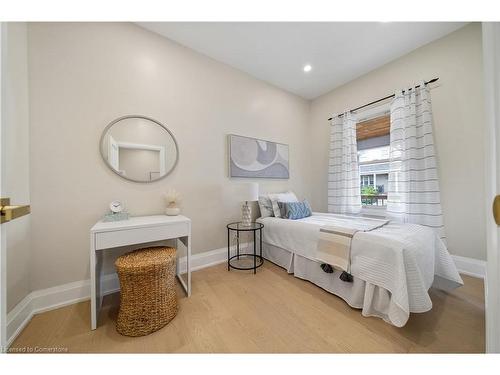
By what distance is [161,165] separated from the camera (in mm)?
1911

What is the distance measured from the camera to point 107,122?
1663mm

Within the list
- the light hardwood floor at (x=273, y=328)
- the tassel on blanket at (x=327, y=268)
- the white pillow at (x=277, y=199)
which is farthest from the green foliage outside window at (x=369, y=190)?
the tassel on blanket at (x=327, y=268)

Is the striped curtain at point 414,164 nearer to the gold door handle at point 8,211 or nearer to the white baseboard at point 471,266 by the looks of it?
the white baseboard at point 471,266

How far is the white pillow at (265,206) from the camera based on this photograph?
8.19ft

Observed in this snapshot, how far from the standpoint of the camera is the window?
266cm

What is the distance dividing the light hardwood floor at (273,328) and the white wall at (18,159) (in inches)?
14.5

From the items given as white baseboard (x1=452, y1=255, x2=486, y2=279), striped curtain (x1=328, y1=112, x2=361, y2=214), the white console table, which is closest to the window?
striped curtain (x1=328, y1=112, x2=361, y2=214)

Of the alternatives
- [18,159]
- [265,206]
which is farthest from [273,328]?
[18,159]

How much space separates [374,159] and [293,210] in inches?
63.8

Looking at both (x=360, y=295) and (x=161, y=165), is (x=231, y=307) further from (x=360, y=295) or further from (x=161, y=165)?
(x=161, y=165)

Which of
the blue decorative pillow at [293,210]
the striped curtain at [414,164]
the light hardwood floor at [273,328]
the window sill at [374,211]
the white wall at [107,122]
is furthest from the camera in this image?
the window sill at [374,211]

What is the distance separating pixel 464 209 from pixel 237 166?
2683 mm

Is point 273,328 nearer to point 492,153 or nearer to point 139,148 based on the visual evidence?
point 492,153
